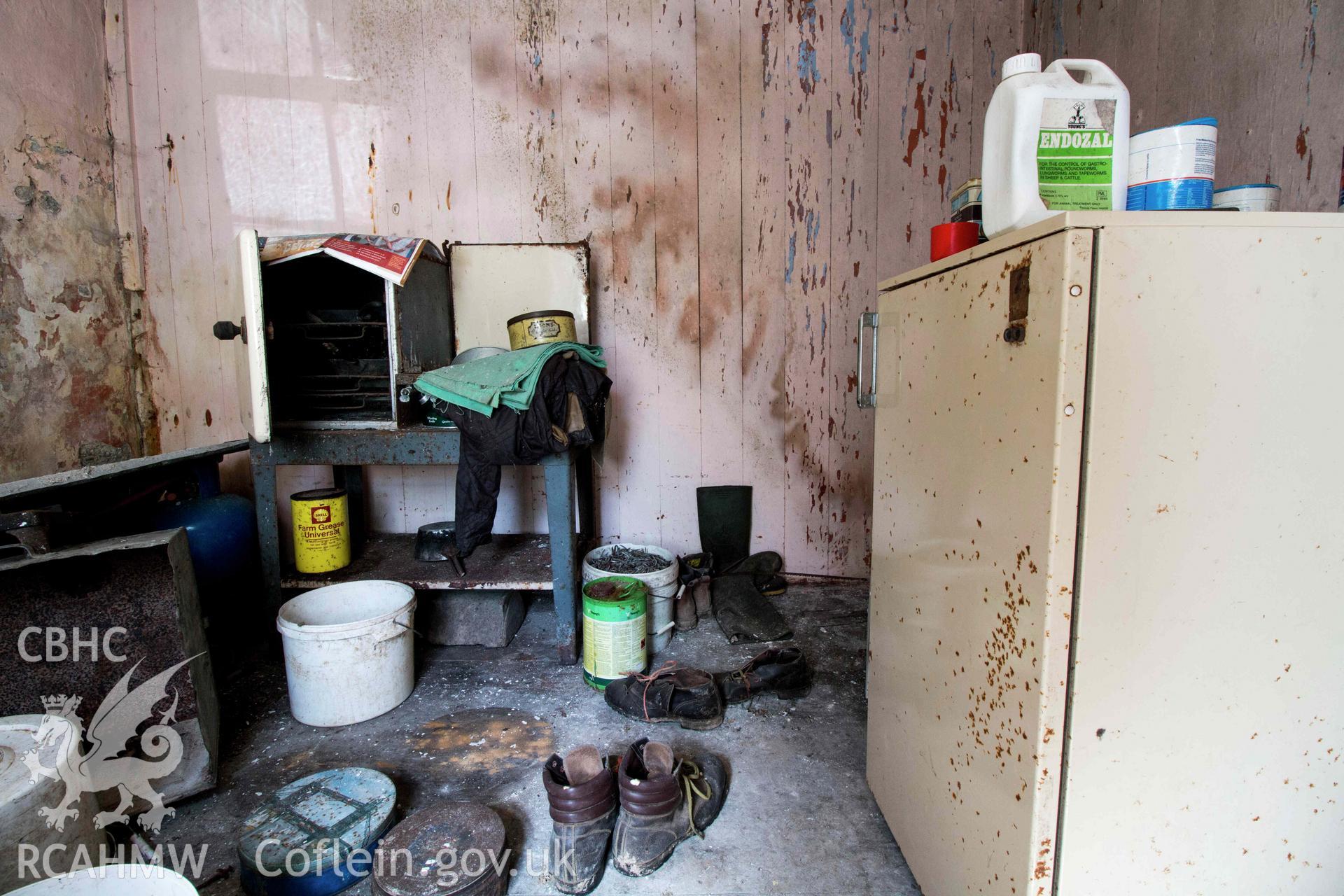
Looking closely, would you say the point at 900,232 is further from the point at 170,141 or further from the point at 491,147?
the point at 170,141

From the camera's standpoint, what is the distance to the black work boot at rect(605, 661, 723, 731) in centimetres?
183

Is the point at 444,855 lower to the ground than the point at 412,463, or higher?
lower

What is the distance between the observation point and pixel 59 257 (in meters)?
2.43

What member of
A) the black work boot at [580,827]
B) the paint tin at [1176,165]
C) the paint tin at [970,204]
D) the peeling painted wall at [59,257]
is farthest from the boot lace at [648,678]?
the peeling painted wall at [59,257]

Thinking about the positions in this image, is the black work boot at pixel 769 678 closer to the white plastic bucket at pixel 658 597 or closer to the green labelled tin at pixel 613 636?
the green labelled tin at pixel 613 636

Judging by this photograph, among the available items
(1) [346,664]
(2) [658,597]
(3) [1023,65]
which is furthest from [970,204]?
(1) [346,664]

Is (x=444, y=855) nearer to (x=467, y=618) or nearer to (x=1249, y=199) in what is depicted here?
(x=467, y=618)

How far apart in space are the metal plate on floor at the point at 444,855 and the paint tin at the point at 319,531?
122cm

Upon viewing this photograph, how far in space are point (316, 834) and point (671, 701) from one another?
929mm

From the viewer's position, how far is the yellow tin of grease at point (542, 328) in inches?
92.4

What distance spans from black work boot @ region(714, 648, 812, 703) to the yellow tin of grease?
4.38ft

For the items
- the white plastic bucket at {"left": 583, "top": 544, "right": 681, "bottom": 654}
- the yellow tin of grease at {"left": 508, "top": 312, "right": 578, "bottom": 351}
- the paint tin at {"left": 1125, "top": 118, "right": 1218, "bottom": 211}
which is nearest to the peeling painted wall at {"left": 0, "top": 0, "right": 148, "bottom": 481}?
the yellow tin of grease at {"left": 508, "top": 312, "right": 578, "bottom": 351}

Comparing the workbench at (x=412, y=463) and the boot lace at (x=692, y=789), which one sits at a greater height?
the workbench at (x=412, y=463)

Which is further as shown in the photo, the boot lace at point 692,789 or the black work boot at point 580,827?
the boot lace at point 692,789
